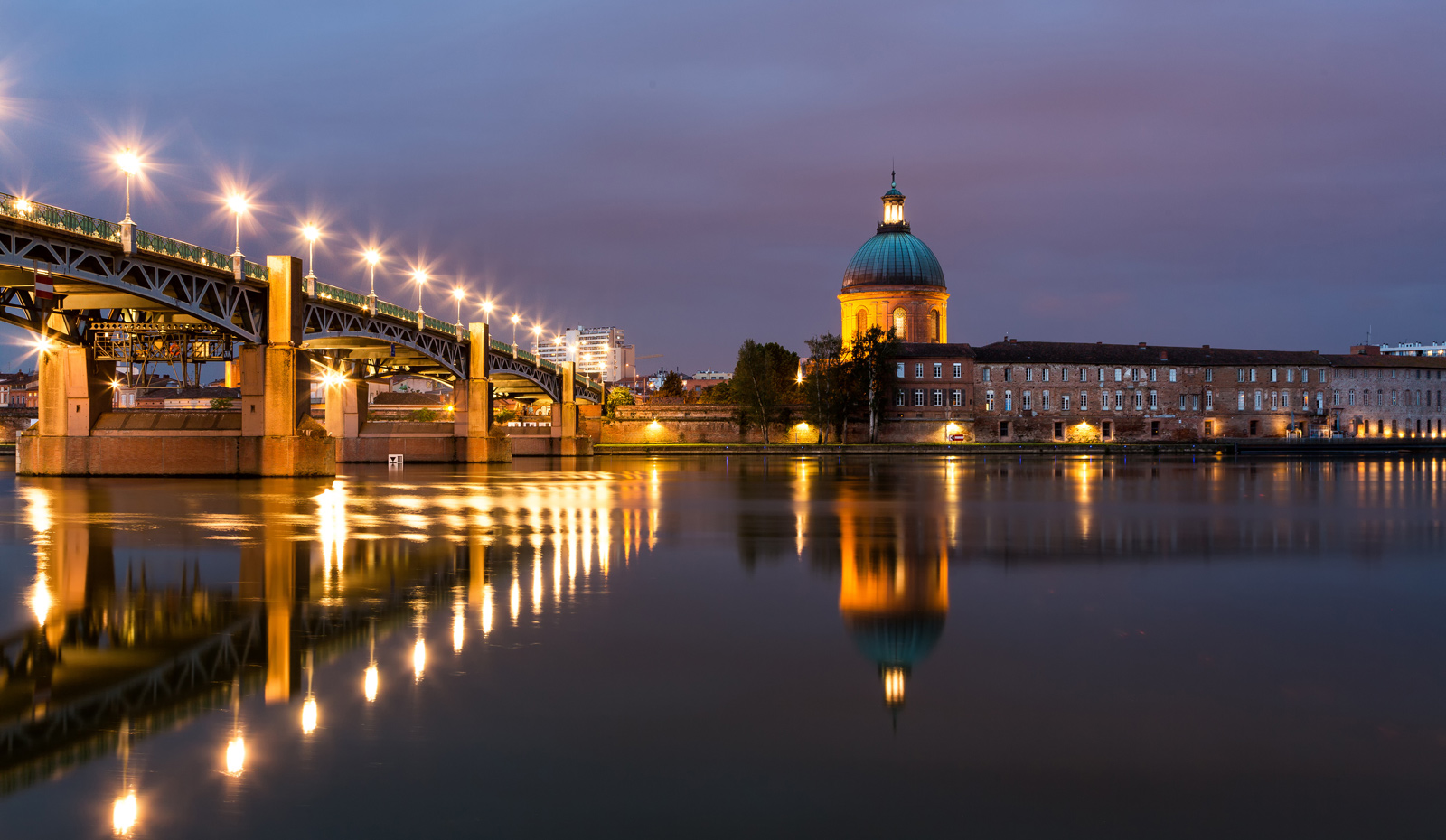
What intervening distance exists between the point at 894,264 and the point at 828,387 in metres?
24.8

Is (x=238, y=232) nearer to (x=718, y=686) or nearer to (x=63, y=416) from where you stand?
(x=63, y=416)

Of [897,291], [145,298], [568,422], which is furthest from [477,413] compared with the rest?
[897,291]

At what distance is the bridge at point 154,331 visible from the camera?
39.2m

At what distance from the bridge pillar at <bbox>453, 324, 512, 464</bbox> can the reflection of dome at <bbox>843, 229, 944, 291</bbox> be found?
170 ft

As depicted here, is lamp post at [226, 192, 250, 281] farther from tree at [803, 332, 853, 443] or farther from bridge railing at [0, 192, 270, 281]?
tree at [803, 332, 853, 443]

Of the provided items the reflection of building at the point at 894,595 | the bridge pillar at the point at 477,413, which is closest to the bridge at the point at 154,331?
the bridge pillar at the point at 477,413

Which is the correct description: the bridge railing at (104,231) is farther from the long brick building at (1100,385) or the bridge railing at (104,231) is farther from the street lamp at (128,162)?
the long brick building at (1100,385)

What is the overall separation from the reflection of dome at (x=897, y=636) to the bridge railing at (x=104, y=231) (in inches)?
1341

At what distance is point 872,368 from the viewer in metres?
107

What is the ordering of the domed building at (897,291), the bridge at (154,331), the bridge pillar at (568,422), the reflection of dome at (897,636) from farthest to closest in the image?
the domed building at (897,291) < the bridge pillar at (568,422) < the bridge at (154,331) < the reflection of dome at (897,636)

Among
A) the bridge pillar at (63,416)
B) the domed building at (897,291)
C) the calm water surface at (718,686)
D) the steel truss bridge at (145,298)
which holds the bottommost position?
the calm water surface at (718,686)

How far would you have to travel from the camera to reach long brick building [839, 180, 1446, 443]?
378 feet

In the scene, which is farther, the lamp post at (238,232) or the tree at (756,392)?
the tree at (756,392)

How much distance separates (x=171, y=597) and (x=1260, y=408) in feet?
407
